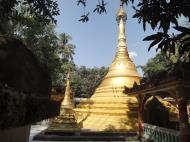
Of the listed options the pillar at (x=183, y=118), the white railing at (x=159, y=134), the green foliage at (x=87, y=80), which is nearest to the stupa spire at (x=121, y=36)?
the white railing at (x=159, y=134)

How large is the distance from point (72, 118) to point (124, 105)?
173 inches

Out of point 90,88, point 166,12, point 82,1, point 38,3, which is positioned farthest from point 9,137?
point 90,88

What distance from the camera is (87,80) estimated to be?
6125 centimetres

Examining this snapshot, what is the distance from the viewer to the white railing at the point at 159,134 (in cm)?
964

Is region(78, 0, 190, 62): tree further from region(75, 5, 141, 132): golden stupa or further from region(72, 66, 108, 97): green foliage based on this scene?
region(72, 66, 108, 97): green foliage

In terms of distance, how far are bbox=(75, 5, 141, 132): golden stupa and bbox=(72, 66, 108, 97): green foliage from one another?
90.3ft

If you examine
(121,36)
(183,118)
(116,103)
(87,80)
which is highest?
(121,36)

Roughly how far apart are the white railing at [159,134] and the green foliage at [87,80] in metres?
40.3

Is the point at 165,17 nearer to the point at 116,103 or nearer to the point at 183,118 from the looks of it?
the point at 183,118

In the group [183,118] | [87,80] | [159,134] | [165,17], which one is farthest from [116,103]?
[87,80]

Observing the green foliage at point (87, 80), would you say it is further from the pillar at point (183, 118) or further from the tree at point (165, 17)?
the tree at point (165, 17)

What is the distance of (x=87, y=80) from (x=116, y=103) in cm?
4115

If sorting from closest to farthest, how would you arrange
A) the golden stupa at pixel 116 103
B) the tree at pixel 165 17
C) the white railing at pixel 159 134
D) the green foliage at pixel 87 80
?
the tree at pixel 165 17 < the white railing at pixel 159 134 < the golden stupa at pixel 116 103 < the green foliage at pixel 87 80

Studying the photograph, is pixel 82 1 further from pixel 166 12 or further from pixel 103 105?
pixel 103 105
